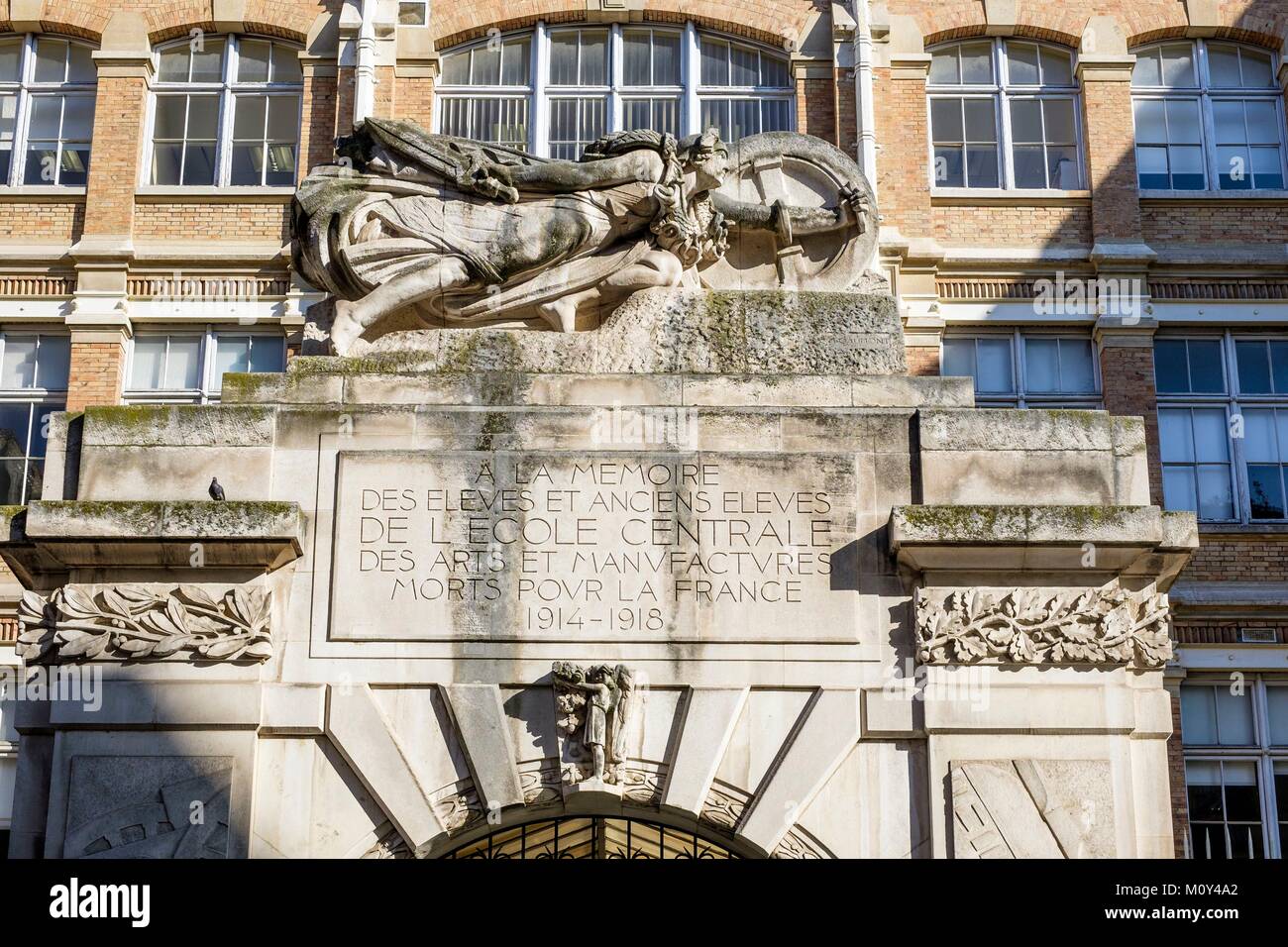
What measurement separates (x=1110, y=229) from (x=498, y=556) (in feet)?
53.3

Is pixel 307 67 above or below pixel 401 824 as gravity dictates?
above

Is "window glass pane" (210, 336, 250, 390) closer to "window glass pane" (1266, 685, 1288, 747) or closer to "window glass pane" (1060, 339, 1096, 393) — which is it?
"window glass pane" (1060, 339, 1096, 393)

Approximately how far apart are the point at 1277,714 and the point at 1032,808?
13.0 metres

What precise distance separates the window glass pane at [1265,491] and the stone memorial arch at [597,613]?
43.4 feet

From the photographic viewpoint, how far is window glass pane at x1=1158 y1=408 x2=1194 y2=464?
25219 millimetres

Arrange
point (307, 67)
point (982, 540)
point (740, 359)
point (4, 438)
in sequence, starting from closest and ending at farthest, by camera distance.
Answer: point (982, 540) → point (740, 359) → point (4, 438) → point (307, 67)

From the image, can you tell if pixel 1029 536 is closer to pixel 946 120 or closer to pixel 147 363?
pixel 946 120

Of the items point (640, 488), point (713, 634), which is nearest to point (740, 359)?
point (640, 488)

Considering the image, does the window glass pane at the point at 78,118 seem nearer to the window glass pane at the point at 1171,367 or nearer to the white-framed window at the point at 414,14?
the white-framed window at the point at 414,14

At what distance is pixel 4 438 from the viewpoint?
25641 mm

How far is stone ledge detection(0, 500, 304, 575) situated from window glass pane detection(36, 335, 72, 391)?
1435 centimetres

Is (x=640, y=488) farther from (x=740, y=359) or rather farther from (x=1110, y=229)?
(x=1110, y=229)

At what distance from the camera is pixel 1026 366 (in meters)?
25.9
